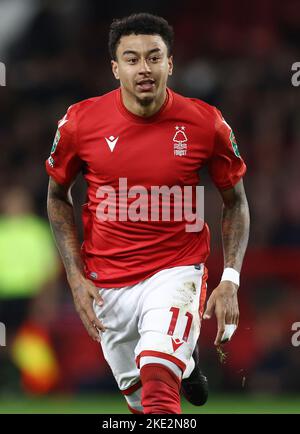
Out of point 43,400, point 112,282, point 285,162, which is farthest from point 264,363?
point 112,282

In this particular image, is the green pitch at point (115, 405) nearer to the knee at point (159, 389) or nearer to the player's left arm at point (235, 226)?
the player's left arm at point (235, 226)

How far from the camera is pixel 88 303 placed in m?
6.33

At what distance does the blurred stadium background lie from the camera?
11148 millimetres

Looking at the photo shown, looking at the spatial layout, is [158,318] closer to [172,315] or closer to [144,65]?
[172,315]

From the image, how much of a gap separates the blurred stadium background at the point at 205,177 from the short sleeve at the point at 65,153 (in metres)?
3.88

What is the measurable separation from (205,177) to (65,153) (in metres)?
7.46

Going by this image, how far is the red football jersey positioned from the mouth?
214 millimetres

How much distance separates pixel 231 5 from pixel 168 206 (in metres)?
9.01

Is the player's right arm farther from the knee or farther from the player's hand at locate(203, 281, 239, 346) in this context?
the player's hand at locate(203, 281, 239, 346)

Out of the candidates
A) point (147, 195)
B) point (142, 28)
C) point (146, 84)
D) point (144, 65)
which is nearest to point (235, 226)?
point (147, 195)

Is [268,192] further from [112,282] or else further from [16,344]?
[112,282]

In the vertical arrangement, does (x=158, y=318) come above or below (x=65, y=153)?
below

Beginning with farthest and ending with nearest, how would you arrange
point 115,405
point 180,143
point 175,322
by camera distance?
1. point 115,405
2. point 180,143
3. point 175,322

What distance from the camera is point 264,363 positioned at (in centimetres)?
1114
